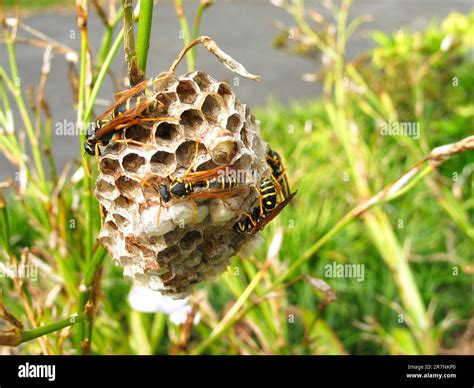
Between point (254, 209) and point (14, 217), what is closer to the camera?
point (254, 209)

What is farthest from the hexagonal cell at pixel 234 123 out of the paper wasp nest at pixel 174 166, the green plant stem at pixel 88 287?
the green plant stem at pixel 88 287

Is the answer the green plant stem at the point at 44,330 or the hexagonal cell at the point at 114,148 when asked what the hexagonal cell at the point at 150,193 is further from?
the green plant stem at the point at 44,330

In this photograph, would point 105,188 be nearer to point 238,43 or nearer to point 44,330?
point 44,330

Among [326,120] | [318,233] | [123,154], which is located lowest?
[318,233]

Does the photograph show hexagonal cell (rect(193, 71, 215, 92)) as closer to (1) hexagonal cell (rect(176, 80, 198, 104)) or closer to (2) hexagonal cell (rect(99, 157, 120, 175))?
(1) hexagonal cell (rect(176, 80, 198, 104))

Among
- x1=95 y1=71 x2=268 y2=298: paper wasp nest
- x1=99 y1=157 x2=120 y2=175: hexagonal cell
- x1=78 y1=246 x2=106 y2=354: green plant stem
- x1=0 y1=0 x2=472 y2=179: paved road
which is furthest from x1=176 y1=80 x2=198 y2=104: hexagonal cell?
x1=0 y1=0 x2=472 y2=179: paved road
